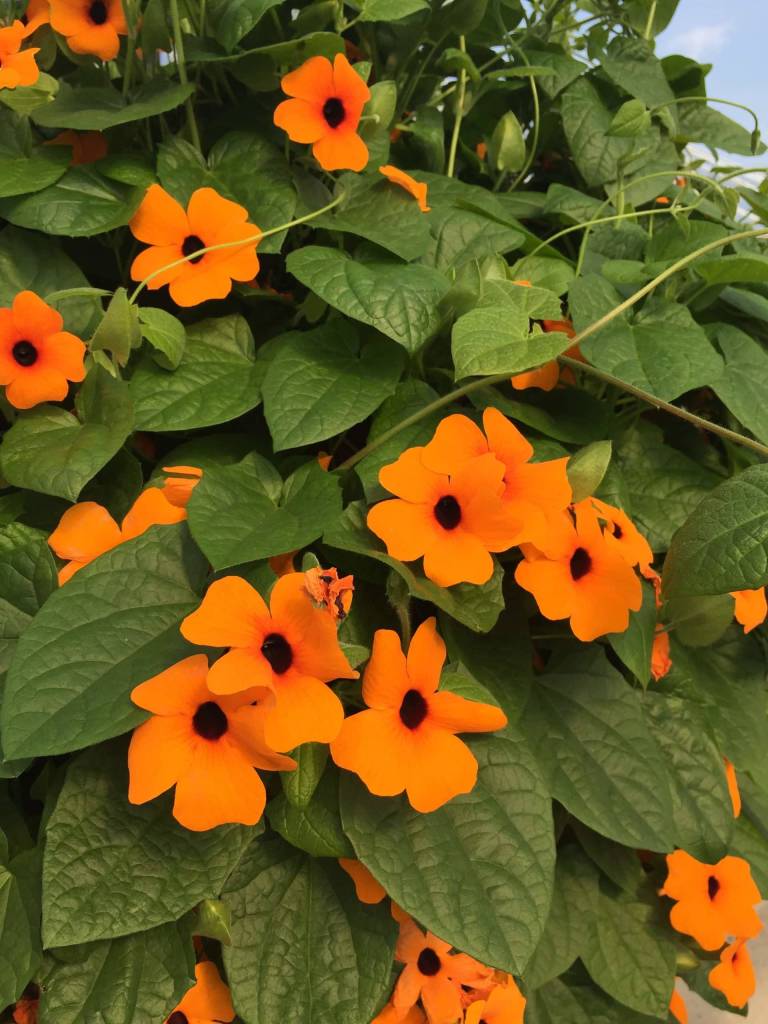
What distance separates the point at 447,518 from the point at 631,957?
0.42 m

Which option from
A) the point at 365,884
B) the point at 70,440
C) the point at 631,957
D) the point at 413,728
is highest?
the point at 70,440

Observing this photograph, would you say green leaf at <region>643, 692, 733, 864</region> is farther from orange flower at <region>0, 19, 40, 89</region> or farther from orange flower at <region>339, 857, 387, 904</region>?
orange flower at <region>0, 19, 40, 89</region>

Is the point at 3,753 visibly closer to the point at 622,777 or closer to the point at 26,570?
the point at 26,570

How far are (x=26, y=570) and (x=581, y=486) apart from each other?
0.34 metres

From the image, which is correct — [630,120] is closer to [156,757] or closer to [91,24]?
[91,24]

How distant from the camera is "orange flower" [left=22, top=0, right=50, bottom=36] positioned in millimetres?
628

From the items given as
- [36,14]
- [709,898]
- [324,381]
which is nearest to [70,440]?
[324,381]

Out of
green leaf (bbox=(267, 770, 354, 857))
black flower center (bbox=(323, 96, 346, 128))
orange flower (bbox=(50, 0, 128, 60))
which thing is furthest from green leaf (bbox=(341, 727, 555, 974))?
orange flower (bbox=(50, 0, 128, 60))

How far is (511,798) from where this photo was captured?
496 millimetres

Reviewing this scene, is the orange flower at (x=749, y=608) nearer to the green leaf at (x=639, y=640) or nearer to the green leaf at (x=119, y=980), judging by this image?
the green leaf at (x=639, y=640)

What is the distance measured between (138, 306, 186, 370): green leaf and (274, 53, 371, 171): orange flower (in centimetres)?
16

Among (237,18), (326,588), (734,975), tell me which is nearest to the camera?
(326,588)

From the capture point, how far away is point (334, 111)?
0.60 meters

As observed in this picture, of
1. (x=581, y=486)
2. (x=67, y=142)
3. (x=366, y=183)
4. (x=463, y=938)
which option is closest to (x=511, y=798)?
(x=463, y=938)
